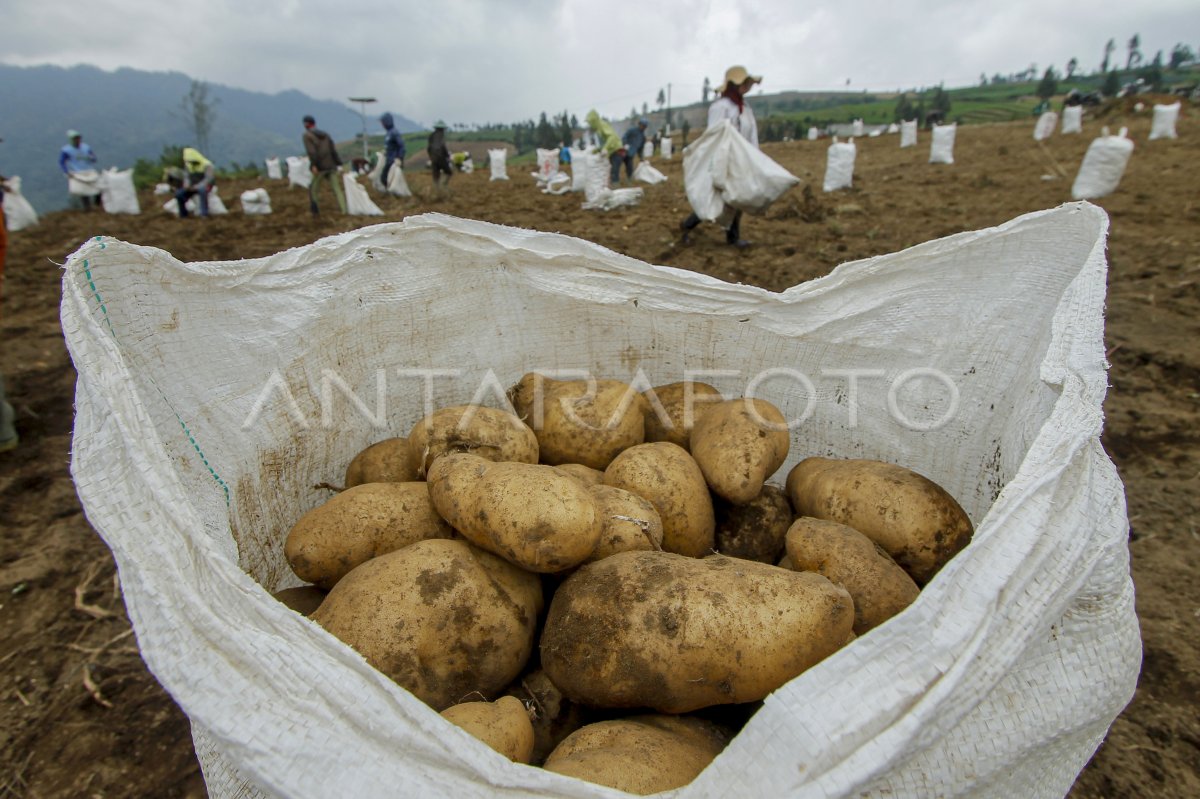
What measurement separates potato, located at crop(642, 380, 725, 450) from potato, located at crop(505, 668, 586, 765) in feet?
3.29

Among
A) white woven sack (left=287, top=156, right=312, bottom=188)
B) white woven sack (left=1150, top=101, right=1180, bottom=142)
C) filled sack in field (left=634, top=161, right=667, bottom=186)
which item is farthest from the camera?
white woven sack (left=287, top=156, right=312, bottom=188)

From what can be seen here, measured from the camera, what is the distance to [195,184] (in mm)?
9820

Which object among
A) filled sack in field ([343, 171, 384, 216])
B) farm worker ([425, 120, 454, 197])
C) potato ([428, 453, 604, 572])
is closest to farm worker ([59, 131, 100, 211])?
filled sack in field ([343, 171, 384, 216])

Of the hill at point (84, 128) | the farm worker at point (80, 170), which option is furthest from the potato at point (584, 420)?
the hill at point (84, 128)

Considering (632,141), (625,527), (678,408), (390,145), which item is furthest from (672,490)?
(632,141)

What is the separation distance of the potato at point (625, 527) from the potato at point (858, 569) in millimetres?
391

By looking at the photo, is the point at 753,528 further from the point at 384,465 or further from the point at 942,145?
the point at 942,145

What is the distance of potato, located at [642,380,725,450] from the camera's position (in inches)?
91.7

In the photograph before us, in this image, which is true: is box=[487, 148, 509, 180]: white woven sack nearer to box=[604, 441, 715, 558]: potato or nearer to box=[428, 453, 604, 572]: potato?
box=[604, 441, 715, 558]: potato

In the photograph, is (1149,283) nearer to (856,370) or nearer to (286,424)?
(856,370)

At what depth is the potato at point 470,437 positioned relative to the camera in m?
1.97

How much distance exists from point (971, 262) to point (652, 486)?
4.41 feet

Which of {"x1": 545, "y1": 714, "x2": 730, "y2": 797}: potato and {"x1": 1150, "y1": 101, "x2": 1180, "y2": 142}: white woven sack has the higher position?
{"x1": 1150, "y1": 101, "x2": 1180, "y2": 142}: white woven sack

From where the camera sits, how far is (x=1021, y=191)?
335 inches
